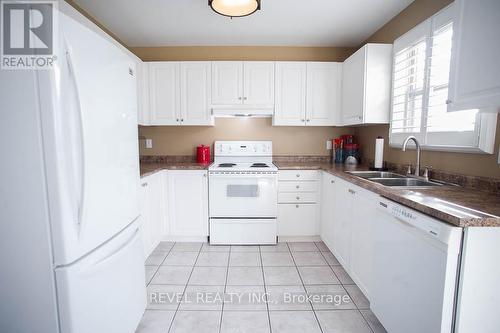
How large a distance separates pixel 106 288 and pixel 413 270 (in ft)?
4.88

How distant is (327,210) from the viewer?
252cm

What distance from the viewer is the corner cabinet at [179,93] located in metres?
2.84

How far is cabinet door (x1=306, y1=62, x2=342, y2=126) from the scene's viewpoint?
2.86 m

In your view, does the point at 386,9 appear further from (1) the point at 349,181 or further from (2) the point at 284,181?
(2) the point at 284,181

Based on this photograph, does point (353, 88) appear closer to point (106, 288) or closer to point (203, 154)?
point (203, 154)

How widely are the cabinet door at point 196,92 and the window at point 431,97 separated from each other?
2007 millimetres

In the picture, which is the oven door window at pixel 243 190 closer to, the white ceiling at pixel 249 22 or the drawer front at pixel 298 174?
the drawer front at pixel 298 174

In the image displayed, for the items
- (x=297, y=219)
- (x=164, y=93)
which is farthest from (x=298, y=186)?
(x=164, y=93)

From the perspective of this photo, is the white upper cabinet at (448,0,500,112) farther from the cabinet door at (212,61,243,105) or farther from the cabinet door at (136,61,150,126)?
the cabinet door at (136,61,150,126)

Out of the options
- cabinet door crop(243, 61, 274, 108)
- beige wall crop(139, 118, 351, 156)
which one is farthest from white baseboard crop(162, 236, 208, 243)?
cabinet door crop(243, 61, 274, 108)

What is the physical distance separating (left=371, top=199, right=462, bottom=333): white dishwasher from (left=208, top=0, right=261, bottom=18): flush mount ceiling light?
157 centimetres

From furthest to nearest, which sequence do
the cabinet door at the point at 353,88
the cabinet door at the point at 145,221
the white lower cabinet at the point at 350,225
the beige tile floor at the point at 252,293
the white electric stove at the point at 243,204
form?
1. the white electric stove at the point at 243,204
2. the cabinet door at the point at 353,88
3. the cabinet door at the point at 145,221
4. the white lower cabinet at the point at 350,225
5. the beige tile floor at the point at 252,293

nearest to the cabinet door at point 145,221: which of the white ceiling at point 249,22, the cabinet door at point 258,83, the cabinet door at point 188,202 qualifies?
the cabinet door at point 188,202

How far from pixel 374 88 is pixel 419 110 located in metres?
0.50
